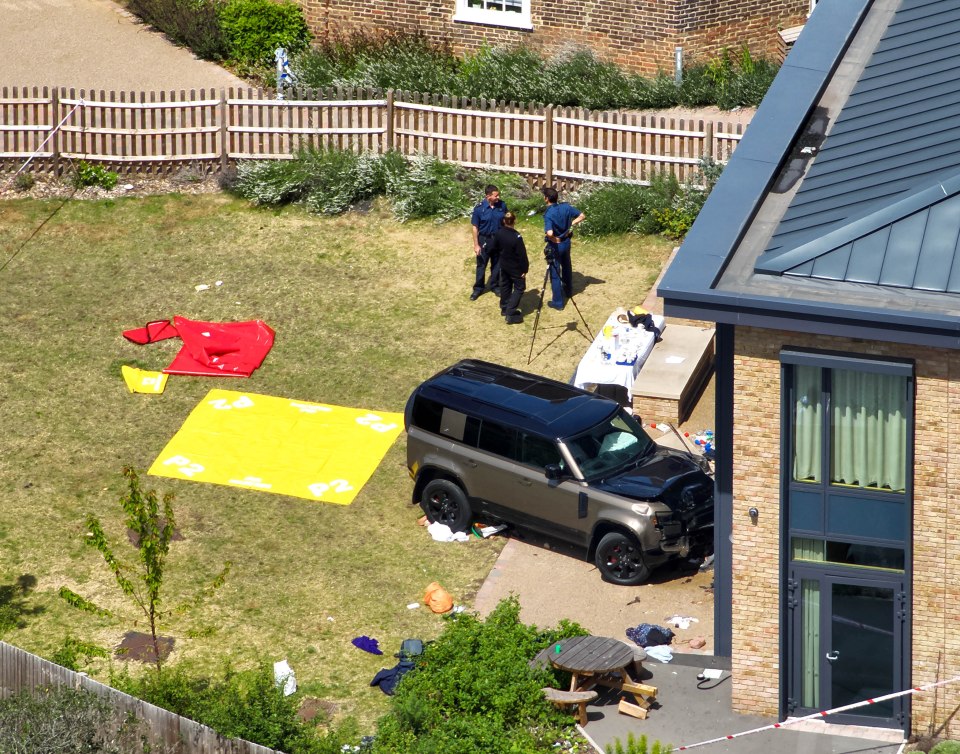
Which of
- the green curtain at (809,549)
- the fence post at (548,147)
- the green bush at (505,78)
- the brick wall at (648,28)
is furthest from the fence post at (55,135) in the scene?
the green curtain at (809,549)

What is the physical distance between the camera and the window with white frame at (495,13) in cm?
3084

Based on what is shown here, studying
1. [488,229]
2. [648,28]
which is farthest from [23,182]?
[648,28]

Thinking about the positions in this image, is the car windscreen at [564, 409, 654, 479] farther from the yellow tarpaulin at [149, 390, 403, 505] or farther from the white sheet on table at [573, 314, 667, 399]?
the yellow tarpaulin at [149, 390, 403, 505]

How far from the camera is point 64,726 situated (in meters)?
14.6

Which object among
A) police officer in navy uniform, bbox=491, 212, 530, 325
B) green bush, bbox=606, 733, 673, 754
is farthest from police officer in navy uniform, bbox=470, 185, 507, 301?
green bush, bbox=606, 733, 673, 754

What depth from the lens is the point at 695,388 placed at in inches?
855

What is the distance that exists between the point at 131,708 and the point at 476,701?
323 cm

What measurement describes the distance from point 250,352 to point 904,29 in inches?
392

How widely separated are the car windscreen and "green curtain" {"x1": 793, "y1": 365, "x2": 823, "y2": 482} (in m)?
3.46

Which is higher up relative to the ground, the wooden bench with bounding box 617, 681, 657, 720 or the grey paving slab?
the wooden bench with bounding box 617, 681, 657, 720

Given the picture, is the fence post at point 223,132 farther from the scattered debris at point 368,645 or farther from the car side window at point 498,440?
the scattered debris at point 368,645

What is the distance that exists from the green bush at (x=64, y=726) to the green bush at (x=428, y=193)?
42.1 ft

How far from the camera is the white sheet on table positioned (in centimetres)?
2166

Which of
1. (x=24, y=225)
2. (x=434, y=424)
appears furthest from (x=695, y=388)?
(x=24, y=225)
